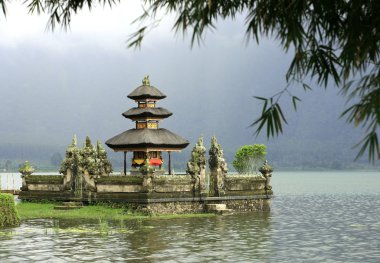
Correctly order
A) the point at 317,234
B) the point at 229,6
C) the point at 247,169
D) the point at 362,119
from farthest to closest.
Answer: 1. the point at 247,169
2. the point at 317,234
3. the point at 229,6
4. the point at 362,119

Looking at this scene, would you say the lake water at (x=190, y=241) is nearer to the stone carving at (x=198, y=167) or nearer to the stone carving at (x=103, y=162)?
the stone carving at (x=198, y=167)

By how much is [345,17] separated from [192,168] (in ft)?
129

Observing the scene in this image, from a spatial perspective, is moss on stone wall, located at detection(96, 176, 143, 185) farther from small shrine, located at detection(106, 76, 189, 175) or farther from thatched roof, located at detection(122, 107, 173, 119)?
thatched roof, located at detection(122, 107, 173, 119)

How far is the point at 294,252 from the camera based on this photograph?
3372cm

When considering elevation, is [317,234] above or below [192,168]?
below

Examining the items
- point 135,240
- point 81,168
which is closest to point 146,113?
point 81,168

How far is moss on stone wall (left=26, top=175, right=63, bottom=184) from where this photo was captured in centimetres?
5528

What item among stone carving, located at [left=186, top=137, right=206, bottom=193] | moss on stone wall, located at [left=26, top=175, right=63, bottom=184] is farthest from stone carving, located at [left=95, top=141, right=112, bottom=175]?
stone carving, located at [left=186, top=137, right=206, bottom=193]

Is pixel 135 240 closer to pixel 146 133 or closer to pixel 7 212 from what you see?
pixel 7 212

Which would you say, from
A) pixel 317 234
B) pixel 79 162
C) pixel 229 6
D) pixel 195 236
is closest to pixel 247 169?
pixel 79 162

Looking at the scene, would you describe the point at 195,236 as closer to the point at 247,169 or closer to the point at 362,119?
the point at 362,119

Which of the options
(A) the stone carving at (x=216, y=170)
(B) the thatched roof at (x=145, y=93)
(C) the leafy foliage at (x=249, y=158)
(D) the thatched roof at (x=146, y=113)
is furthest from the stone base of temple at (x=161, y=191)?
(C) the leafy foliage at (x=249, y=158)

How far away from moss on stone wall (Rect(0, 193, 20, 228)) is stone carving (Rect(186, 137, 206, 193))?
1389 centimetres

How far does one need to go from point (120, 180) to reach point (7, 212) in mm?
10853
